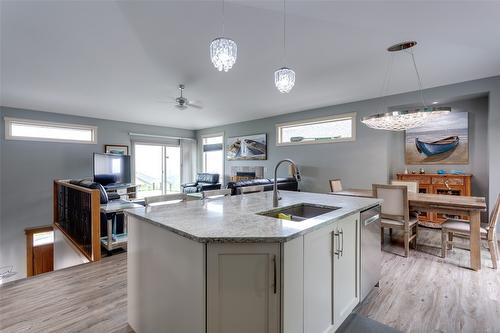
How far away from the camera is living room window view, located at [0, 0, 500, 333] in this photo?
4.31ft

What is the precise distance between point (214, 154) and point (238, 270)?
24.3ft

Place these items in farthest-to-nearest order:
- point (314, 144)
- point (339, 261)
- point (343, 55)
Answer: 1. point (314, 144)
2. point (343, 55)
3. point (339, 261)

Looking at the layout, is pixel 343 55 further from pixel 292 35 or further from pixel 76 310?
pixel 76 310

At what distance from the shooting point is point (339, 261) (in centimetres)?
159

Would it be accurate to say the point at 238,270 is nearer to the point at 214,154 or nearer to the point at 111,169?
the point at 111,169

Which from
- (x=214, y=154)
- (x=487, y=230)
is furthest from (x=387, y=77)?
(x=214, y=154)

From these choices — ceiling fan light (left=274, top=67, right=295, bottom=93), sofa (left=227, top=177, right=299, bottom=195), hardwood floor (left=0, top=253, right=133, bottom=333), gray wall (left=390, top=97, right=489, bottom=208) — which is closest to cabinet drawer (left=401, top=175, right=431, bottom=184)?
gray wall (left=390, top=97, right=489, bottom=208)

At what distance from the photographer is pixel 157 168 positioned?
7953 mm

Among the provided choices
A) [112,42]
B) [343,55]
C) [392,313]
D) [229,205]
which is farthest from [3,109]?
[392,313]

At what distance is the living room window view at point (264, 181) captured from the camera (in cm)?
131

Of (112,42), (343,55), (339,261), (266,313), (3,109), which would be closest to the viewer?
(266,313)

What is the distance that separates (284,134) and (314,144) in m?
1.02

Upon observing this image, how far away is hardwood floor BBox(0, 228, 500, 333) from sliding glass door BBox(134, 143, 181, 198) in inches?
197

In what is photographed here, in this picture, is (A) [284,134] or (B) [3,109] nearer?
(B) [3,109]
